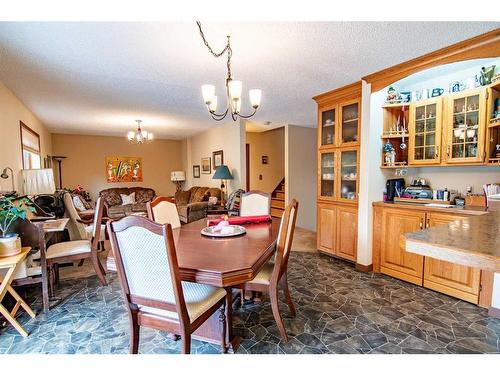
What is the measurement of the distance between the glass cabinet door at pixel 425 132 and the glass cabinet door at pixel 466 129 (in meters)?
0.11

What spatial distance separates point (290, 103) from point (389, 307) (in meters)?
3.07

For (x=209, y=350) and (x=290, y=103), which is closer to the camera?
(x=209, y=350)

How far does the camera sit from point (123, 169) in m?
7.70

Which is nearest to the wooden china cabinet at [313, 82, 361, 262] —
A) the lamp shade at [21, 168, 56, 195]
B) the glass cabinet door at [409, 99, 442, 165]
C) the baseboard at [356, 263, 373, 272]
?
the baseboard at [356, 263, 373, 272]

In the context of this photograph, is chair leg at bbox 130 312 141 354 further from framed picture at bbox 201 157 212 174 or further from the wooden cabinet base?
framed picture at bbox 201 157 212 174

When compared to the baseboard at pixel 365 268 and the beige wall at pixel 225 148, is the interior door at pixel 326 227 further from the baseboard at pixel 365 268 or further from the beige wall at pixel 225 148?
the beige wall at pixel 225 148

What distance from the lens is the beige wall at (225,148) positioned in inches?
219

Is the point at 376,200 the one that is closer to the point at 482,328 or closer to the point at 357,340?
the point at 482,328

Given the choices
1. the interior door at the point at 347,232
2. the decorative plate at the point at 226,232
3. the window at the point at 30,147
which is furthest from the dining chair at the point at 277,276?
the window at the point at 30,147

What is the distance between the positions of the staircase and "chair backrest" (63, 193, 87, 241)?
12.9 ft

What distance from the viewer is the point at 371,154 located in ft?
10.3
